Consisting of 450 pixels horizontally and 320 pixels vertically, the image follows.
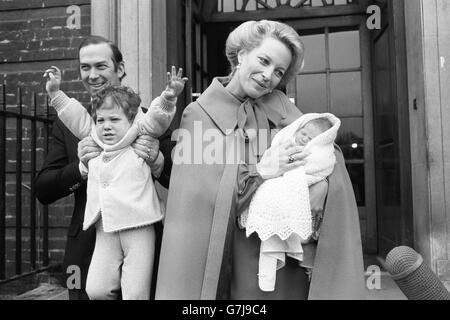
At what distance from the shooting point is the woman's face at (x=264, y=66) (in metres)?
1.85

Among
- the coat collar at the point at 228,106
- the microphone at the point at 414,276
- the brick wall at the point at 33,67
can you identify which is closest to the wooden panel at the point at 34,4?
the brick wall at the point at 33,67

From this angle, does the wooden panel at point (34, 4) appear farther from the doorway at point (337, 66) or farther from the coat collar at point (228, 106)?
the coat collar at point (228, 106)

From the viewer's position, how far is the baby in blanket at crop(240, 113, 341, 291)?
169cm

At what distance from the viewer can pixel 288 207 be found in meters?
1.69

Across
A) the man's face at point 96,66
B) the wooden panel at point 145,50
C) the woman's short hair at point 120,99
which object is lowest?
the woman's short hair at point 120,99

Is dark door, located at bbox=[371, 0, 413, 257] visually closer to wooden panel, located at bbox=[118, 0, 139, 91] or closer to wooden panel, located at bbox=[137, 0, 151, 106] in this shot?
wooden panel, located at bbox=[137, 0, 151, 106]

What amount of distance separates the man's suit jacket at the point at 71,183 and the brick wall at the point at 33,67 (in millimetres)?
2668

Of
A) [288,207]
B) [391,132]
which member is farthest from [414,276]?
[391,132]

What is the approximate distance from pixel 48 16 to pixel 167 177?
3.57 meters
